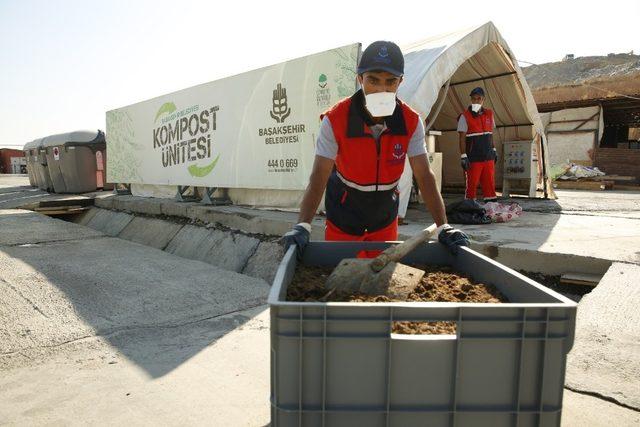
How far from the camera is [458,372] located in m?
1.02

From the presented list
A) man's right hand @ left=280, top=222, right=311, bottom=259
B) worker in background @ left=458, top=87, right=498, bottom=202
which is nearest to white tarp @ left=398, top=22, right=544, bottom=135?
worker in background @ left=458, top=87, right=498, bottom=202

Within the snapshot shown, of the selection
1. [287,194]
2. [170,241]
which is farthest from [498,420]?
[170,241]

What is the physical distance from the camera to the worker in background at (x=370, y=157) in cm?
219

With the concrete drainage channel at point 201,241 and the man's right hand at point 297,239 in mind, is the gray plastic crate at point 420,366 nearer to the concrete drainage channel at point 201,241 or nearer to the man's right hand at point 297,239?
the man's right hand at point 297,239

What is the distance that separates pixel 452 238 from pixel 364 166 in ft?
2.24

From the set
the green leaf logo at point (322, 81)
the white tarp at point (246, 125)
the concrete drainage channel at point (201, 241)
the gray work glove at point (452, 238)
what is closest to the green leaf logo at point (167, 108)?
the white tarp at point (246, 125)

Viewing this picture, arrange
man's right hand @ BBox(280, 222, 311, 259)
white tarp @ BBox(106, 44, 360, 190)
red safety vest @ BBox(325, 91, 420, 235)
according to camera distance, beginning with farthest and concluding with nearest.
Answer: white tarp @ BBox(106, 44, 360, 190), red safety vest @ BBox(325, 91, 420, 235), man's right hand @ BBox(280, 222, 311, 259)

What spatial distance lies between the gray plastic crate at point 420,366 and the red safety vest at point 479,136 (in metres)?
6.36

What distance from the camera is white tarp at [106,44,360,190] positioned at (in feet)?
19.4

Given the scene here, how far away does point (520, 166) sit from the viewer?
9.23m

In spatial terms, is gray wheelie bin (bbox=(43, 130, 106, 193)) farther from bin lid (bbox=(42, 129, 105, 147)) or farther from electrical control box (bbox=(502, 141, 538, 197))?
electrical control box (bbox=(502, 141, 538, 197))

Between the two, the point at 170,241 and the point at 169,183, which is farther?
the point at 169,183

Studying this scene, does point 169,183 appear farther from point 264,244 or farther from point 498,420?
point 498,420

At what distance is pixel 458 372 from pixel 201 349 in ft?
7.43
